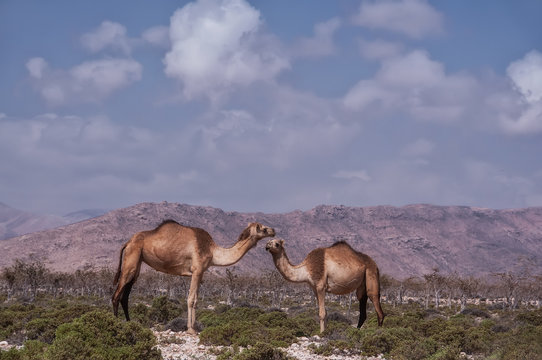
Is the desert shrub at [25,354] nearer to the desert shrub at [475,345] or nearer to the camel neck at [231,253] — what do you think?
the camel neck at [231,253]

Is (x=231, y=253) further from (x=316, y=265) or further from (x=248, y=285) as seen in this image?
(x=248, y=285)

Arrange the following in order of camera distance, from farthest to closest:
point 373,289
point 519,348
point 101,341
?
1. point 373,289
2. point 519,348
3. point 101,341

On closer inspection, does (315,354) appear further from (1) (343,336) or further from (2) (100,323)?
(2) (100,323)

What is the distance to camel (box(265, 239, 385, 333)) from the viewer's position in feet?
52.9

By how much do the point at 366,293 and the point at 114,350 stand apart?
346 inches

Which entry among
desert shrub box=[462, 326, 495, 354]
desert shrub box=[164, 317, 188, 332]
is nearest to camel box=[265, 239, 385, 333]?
desert shrub box=[462, 326, 495, 354]

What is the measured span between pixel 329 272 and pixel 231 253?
3256 millimetres

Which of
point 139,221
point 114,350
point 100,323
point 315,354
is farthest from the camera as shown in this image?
point 139,221

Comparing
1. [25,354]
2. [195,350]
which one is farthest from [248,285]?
[25,354]

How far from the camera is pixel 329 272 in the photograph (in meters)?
16.2

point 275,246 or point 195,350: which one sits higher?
point 275,246

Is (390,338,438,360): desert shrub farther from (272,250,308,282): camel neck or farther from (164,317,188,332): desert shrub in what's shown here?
(164,317,188,332): desert shrub

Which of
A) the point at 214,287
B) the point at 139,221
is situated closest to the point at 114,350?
the point at 214,287

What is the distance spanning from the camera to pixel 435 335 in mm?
17078
